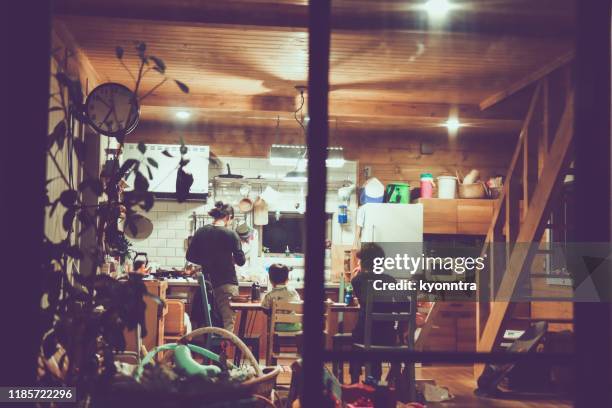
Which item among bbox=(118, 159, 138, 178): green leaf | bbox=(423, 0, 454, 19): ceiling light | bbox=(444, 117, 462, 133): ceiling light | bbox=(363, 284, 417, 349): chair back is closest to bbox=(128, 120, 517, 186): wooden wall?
bbox=(444, 117, 462, 133): ceiling light

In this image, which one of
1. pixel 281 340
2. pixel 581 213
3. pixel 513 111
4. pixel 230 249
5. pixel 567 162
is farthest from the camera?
pixel 513 111

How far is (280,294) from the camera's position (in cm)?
537

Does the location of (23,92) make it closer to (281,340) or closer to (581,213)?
(581,213)

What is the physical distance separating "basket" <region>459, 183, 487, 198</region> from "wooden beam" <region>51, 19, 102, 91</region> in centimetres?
456

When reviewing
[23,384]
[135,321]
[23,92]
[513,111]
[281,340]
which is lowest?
[281,340]

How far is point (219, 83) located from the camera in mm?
6363

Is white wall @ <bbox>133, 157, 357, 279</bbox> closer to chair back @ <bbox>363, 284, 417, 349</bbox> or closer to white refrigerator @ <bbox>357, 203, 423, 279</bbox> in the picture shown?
white refrigerator @ <bbox>357, 203, 423, 279</bbox>

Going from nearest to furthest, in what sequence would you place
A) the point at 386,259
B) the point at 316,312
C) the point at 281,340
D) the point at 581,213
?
the point at 316,312 → the point at 581,213 → the point at 281,340 → the point at 386,259

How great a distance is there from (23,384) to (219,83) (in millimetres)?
4569

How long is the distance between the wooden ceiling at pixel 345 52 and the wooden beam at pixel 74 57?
0.09 feet

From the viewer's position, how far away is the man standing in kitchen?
6.18 m

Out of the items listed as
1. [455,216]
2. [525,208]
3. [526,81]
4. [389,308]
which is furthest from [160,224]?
[526,81]

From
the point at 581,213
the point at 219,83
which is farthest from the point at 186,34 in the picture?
the point at 581,213

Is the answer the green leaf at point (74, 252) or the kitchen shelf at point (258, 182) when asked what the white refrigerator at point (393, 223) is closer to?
the kitchen shelf at point (258, 182)
